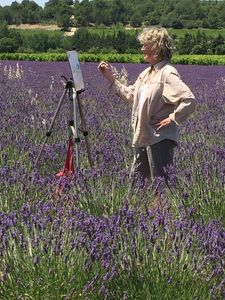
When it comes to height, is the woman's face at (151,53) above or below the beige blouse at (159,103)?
above

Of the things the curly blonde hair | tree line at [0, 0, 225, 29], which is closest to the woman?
the curly blonde hair

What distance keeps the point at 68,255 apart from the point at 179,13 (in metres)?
82.0

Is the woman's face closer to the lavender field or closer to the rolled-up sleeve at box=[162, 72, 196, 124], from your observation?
the rolled-up sleeve at box=[162, 72, 196, 124]

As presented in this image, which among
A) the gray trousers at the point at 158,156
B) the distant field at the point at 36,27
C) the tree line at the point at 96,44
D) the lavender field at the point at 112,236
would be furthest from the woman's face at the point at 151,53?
the distant field at the point at 36,27

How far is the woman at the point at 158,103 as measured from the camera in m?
3.87

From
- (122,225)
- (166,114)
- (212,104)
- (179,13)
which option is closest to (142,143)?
(166,114)

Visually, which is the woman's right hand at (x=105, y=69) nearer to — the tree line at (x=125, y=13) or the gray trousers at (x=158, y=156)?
the gray trousers at (x=158, y=156)

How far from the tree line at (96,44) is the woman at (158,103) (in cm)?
3611

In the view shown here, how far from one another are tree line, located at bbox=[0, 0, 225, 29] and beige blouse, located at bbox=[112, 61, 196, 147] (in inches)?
2870

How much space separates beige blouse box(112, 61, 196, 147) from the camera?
3.86 metres

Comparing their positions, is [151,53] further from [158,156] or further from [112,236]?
[112,236]

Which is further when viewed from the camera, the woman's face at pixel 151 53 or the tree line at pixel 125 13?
the tree line at pixel 125 13

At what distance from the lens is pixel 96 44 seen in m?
44.3

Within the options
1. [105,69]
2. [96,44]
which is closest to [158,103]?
[105,69]
